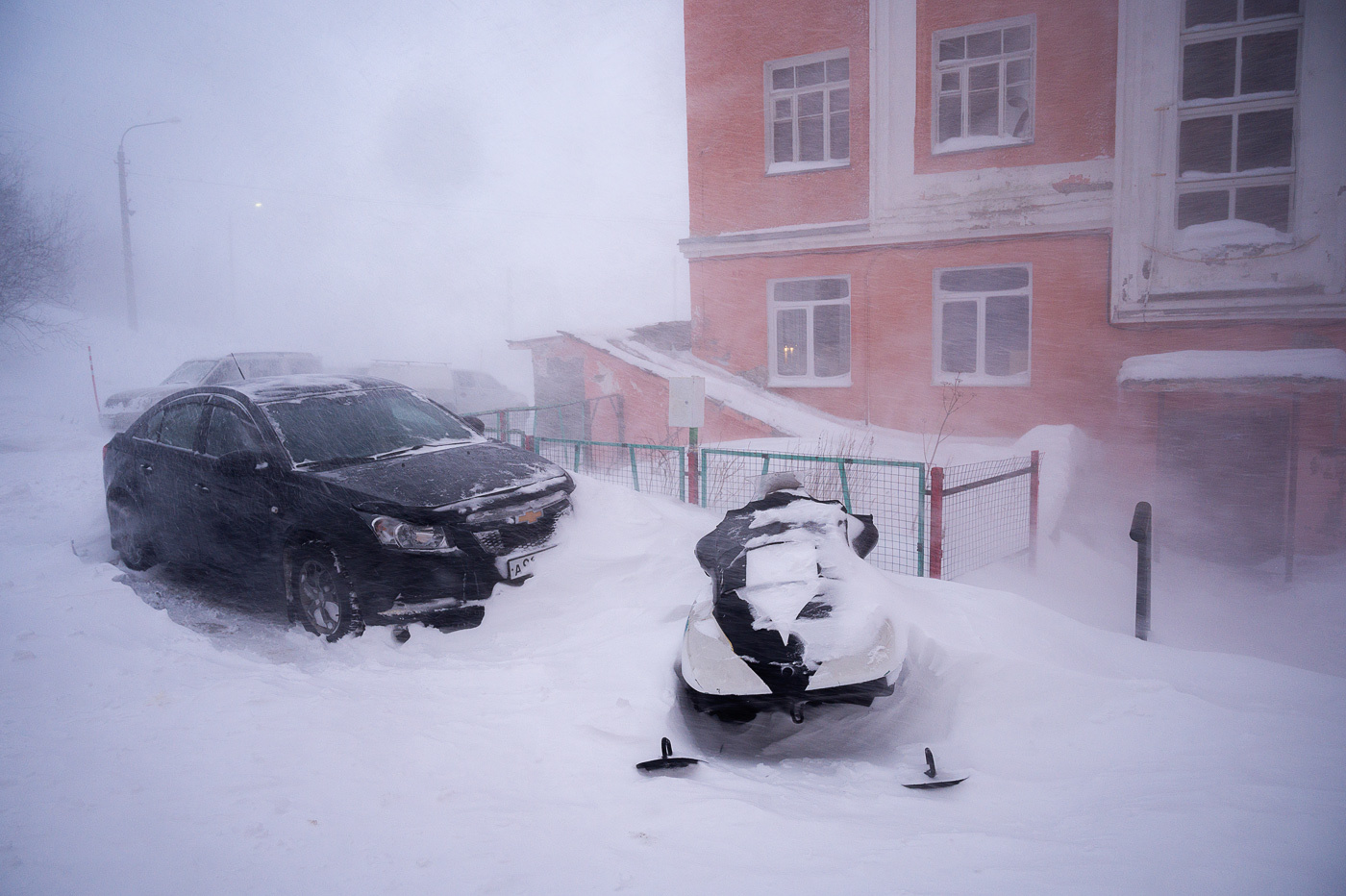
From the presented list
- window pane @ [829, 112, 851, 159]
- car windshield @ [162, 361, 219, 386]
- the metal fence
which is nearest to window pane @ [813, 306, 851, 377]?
window pane @ [829, 112, 851, 159]

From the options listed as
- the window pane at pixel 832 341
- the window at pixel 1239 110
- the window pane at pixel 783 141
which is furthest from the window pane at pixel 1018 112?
the window pane at pixel 832 341

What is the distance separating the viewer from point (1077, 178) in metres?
10.2

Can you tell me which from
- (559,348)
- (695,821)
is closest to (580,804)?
(695,821)

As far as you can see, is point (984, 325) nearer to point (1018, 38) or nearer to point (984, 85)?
point (984, 85)

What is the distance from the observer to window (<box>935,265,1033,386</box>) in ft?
35.6

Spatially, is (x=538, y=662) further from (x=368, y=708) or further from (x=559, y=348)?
(x=559, y=348)

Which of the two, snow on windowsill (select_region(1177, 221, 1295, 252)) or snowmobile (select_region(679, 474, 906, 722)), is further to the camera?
snow on windowsill (select_region(1177, 221, 1295, 252))

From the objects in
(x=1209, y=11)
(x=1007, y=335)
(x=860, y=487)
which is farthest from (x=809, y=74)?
(x=860, y=487)

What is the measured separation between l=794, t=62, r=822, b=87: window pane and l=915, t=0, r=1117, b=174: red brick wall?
1.87 metres

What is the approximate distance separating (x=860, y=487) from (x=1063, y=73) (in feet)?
26.8

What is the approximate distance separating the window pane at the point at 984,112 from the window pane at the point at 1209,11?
100 inches

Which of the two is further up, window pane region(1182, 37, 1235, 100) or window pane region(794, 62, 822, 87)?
window pane region(794, 62, 822, 87)

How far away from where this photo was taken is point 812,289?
1223cm

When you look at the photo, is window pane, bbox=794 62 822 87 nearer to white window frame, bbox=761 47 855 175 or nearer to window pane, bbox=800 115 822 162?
white window frame, bbox=761 47 855 175
